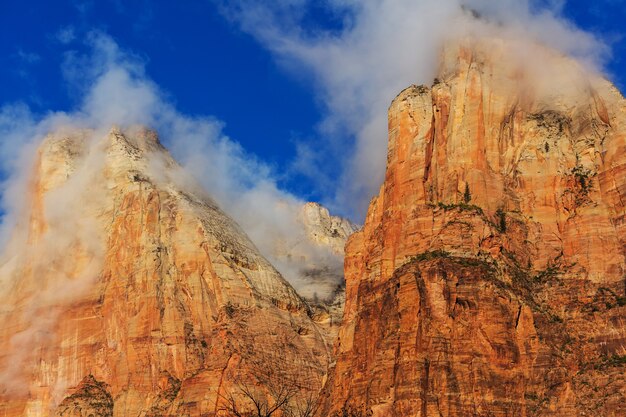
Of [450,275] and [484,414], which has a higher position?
[450,275]

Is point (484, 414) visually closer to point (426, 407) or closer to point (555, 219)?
point (426, 407)

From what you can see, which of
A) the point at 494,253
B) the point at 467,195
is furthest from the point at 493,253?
the point at 467,195

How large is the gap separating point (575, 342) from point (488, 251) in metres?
14.6

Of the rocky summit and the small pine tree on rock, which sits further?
the small pine tree on rock

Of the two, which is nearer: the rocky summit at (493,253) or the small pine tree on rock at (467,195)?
the rocky summit at (493,253)

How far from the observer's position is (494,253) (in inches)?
6230

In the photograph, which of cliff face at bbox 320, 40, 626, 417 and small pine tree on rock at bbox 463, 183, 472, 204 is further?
small pine tree on rock at bbox 463, 183, 472, 204

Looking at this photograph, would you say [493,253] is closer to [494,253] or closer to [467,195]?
[494,253]

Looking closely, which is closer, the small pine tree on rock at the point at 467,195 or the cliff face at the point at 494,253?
the cliff face at the point at 494,253

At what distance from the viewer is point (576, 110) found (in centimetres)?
16825

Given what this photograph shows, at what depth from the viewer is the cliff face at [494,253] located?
148375 millimetres

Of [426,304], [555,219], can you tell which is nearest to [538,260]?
[555,219]

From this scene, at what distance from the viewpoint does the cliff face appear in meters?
148

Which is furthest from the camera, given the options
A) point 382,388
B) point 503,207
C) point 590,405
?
point 503,207
